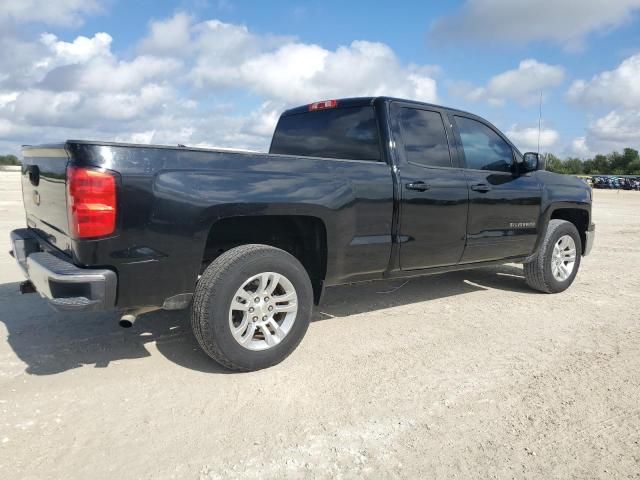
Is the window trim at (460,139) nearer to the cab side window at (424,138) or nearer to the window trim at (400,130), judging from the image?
the window trim at (400,130)

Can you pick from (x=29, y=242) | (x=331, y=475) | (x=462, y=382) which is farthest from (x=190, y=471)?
(x=29, y=242)

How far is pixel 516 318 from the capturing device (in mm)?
4637

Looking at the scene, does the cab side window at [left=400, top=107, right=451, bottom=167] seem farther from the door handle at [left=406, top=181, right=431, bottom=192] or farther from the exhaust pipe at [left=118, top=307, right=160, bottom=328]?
the exhaust pipe at [left=118, top=307, right=160, bottom=328]

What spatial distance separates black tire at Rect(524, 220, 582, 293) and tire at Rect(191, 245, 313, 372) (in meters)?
3.09

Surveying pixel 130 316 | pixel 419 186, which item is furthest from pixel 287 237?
pixel 130 316

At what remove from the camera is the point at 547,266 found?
18.0ft

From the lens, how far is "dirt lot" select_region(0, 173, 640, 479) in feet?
7.76

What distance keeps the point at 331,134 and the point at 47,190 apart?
230 cm

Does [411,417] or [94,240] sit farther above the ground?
[94,240]

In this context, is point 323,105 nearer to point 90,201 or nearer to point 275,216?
point 275,216

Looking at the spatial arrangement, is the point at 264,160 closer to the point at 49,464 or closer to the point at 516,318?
the point at 49,464

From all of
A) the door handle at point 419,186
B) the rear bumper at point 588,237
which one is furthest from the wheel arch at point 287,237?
the rear bumper at point 588,237

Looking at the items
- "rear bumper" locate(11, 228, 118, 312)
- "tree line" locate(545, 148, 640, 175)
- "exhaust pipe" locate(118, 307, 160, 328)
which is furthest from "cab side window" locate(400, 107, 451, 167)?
"tree line" locate(545, 148, 640, 175)

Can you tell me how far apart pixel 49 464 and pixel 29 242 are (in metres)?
1.89
